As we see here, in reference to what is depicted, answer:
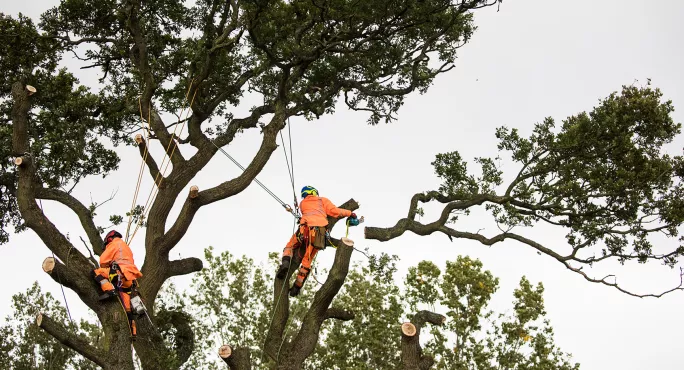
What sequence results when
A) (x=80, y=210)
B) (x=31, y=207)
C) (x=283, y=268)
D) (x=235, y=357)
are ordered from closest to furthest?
(x=235, y=357) → (x=31, y=207) → (x=283, y=268) → (x=80, y=210)

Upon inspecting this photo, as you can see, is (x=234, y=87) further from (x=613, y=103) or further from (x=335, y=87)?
(x=613, y=103)

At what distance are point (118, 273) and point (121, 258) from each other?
30 centimetres

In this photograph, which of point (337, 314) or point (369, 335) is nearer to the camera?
point (337, 314)

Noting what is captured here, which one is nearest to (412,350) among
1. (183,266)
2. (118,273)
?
(118,273)

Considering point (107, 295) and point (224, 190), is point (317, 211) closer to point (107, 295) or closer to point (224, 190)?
point (224, 190)

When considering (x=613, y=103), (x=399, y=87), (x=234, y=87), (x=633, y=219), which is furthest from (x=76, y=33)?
(x=633, y=219)

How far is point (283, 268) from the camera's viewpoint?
11211mm

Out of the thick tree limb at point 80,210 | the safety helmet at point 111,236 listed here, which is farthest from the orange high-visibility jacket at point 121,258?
the thick tree limb at point 80,210

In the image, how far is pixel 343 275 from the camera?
1026 cm

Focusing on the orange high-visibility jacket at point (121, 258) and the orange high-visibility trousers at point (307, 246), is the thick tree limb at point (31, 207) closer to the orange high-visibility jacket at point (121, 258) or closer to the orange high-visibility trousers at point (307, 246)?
the orange high-visibility jacket at point (121, 258)

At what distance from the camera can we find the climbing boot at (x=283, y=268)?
11.1m

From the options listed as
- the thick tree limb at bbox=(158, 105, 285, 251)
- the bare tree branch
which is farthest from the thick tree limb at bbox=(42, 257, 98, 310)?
the bare tree branch

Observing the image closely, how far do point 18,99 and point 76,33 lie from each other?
416cm

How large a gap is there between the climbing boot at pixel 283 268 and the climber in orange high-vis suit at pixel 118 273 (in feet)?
6.73
